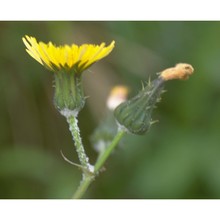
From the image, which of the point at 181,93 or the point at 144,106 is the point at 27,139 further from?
the point at 144,106

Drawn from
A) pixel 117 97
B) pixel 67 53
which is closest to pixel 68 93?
pixel 67 53

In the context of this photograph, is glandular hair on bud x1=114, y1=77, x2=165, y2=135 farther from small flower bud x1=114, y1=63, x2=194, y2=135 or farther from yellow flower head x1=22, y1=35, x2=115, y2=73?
yellow flower head x1=22, y1=35, x2=115, y2=73

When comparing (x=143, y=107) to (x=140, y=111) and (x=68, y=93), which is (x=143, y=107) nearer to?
(x=140, y=111)

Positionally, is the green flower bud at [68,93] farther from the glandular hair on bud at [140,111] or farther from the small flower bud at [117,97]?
the small flower bud at [117,97]

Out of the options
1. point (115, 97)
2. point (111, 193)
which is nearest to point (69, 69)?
point (115, 97)

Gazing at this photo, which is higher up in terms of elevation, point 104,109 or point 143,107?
point 143,107

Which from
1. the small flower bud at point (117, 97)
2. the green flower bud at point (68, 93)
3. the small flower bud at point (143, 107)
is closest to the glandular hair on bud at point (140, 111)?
the small flower bud at point (143, 107)
